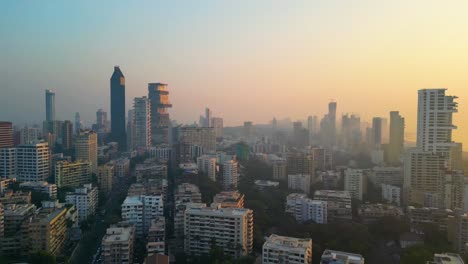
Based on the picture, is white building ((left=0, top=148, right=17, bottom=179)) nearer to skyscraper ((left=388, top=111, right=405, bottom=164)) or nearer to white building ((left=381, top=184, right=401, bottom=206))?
white building ((left=381, top=184, right=401, bottom=206))

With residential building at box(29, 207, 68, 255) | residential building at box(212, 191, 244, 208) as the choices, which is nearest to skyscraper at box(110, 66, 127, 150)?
residential building at box(212, 191, 244, 208)

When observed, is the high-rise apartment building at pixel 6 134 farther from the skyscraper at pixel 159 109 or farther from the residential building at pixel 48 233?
the skyscraper at pixel 159 109

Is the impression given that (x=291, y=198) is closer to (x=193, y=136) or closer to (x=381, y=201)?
(x=381, y=201)

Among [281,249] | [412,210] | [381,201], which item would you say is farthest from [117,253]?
[381,201]

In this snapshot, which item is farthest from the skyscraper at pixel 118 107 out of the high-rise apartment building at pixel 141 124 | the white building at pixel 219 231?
the white building at pixel 219 231

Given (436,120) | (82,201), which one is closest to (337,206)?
(436,120)

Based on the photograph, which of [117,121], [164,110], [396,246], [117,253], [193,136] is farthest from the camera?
[164,110]
